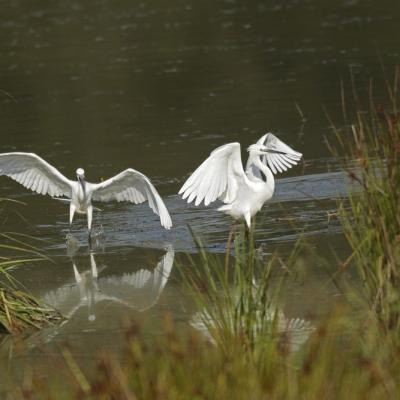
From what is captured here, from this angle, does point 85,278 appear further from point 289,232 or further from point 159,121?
point 159,121

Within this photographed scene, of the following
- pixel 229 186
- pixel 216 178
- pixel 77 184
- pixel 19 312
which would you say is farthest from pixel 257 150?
pixel 19 312

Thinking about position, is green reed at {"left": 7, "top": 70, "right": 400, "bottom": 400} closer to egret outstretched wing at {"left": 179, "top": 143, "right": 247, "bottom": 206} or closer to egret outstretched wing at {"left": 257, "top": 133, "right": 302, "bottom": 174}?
egret outstretched wing at {"left": 179, "top": 143, "right": 247, "bottom": 206}

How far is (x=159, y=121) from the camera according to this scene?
53.1ft

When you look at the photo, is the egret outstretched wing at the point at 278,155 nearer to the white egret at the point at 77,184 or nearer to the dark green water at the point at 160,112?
the dark green water at the point at 160,112

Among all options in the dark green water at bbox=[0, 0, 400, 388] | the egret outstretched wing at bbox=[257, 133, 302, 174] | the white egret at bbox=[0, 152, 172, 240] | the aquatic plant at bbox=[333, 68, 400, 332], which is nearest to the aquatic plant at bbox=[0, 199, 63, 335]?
the dark green water at bbox=[0, 0, 400, 388]

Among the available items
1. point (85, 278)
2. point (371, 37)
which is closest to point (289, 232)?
point (85, 278)

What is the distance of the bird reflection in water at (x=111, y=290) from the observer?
8.13 metres

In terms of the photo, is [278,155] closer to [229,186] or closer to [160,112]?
[229,186]

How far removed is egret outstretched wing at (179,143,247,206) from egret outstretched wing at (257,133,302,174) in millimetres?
914

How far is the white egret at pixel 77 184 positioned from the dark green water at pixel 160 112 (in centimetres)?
27

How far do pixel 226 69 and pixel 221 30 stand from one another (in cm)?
403

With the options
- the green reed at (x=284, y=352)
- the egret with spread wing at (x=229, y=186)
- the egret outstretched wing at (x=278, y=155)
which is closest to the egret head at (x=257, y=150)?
the egret with spread wing at (x=229, y=186)

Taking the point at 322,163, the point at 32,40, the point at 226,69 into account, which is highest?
the point at 32,40

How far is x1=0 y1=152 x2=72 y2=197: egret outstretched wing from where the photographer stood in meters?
11.5
